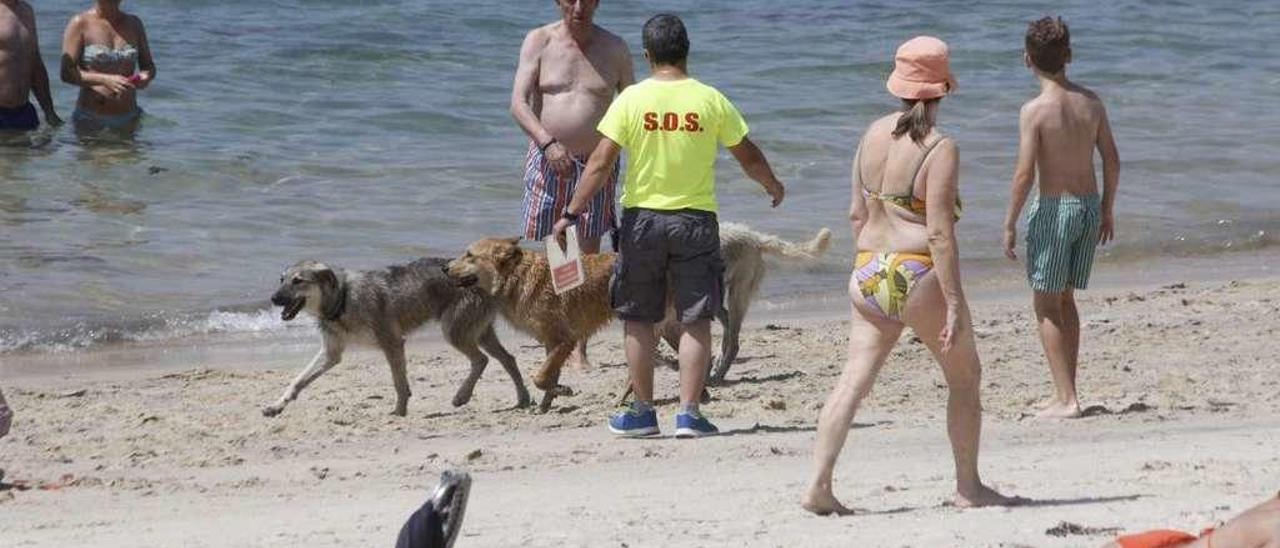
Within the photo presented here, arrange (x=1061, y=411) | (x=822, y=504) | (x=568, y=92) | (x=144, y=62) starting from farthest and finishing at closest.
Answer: (x=144, y=62) → (x=568, y=92) → (x=1061, y=411) → (x=822, y=504)

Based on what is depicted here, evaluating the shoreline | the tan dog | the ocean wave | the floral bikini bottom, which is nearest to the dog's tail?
the tan dog

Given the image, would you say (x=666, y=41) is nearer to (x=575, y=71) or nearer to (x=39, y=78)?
(x=575, y=71)

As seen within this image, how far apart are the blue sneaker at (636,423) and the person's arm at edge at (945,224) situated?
235cm

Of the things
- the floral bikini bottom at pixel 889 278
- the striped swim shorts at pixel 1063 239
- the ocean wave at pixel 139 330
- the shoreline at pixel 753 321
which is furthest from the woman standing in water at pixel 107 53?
the floral bikini bottom at pixel 889 278

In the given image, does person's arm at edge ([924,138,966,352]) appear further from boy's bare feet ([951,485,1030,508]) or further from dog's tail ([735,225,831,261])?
dog's tail ([735,225,831,261])

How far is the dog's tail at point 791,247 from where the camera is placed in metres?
10.3

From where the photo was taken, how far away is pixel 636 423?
8.55 meters

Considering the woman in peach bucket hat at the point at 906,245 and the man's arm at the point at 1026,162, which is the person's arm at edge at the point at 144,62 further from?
the woman in peach bucket hat at the point at 906,245

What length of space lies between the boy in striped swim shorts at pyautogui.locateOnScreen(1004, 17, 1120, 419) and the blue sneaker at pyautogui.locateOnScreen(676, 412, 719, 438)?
1.42 metres

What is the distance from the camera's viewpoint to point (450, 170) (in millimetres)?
17172

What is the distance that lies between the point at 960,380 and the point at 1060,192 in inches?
80.7

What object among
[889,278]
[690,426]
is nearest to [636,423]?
[690,426]

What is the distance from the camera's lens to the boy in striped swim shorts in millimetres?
8375

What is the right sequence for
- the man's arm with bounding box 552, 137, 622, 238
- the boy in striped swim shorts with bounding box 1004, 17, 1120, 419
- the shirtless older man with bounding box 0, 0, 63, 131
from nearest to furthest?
the man's arm with bounding box 552, 137, 622, 238
the boy in striped swim shorts with bounding box 1004, 17, 1120, 419
the shirtless older man with bounding box 0, 0, 63, 131
